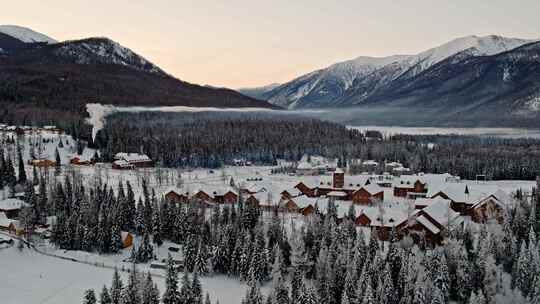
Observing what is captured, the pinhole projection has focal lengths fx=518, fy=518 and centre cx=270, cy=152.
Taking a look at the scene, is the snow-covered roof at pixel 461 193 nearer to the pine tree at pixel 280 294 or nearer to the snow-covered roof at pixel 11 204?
the pine tree at pixel 280 294

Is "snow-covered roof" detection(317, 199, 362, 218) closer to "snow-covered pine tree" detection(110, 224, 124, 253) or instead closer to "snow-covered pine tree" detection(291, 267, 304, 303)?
"snow-covered pine tree" detection(291, 267, 304, 303)

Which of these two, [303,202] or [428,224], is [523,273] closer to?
[428,224]

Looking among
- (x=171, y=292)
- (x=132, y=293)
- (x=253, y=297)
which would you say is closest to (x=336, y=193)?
(x=253, y=297)

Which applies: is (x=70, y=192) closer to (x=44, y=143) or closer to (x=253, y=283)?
(x=253, y=283)

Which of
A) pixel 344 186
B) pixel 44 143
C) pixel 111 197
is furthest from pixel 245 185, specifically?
pixel 44 143

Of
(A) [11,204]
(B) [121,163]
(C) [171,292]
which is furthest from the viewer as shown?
(B) [121,163]
